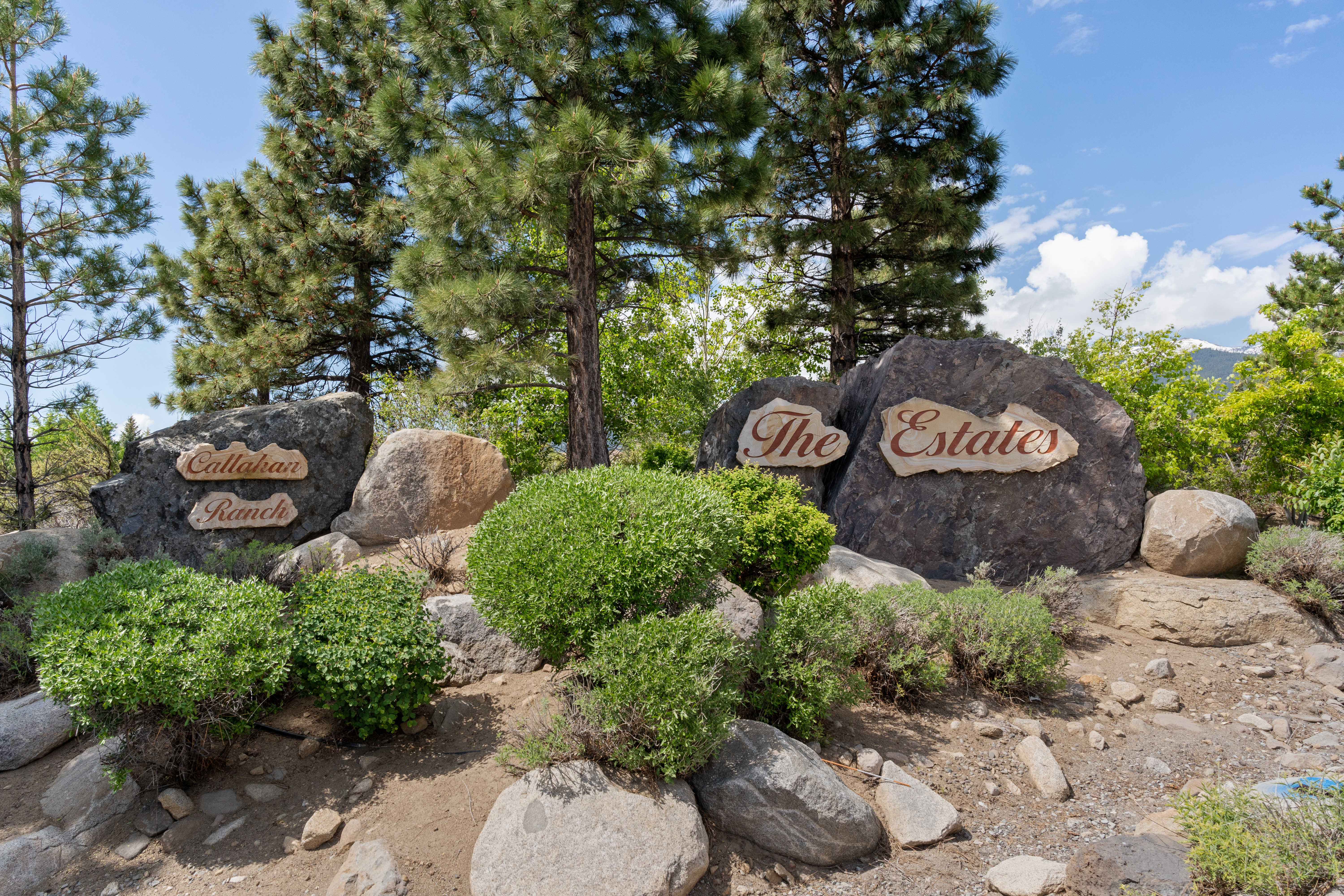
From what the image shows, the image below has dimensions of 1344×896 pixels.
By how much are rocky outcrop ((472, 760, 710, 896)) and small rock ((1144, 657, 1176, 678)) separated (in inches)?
177

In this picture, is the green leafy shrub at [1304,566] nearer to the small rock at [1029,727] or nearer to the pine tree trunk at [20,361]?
the small rock at [1029,727]

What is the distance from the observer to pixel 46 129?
8.91m

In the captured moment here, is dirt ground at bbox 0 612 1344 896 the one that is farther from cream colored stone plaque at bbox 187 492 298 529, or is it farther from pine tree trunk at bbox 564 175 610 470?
pine tree trunk at bbox 564 175 610 470

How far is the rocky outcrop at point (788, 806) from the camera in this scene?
3.36m

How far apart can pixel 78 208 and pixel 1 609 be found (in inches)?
236

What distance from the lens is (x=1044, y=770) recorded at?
13.4ft

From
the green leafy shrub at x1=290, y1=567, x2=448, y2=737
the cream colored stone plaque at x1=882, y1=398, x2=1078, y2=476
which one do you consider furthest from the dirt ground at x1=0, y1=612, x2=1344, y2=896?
the cream colored stone plaque at x1=882, y1=398, x2=1078, y2=476

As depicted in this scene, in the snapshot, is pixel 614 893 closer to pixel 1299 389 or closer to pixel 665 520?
pixel 665 520

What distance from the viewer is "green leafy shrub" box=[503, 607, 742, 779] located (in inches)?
129

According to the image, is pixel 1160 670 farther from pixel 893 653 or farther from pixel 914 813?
pixel 914 813

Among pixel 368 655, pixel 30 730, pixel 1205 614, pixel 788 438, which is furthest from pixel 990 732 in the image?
pixel 30 730

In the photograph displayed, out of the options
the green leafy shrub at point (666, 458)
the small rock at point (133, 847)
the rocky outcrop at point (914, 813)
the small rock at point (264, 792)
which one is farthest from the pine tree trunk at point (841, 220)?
the small rock at point (133, 847)

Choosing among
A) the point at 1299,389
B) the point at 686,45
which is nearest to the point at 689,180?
the point at 686,45

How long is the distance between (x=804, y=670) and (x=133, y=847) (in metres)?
3.74
